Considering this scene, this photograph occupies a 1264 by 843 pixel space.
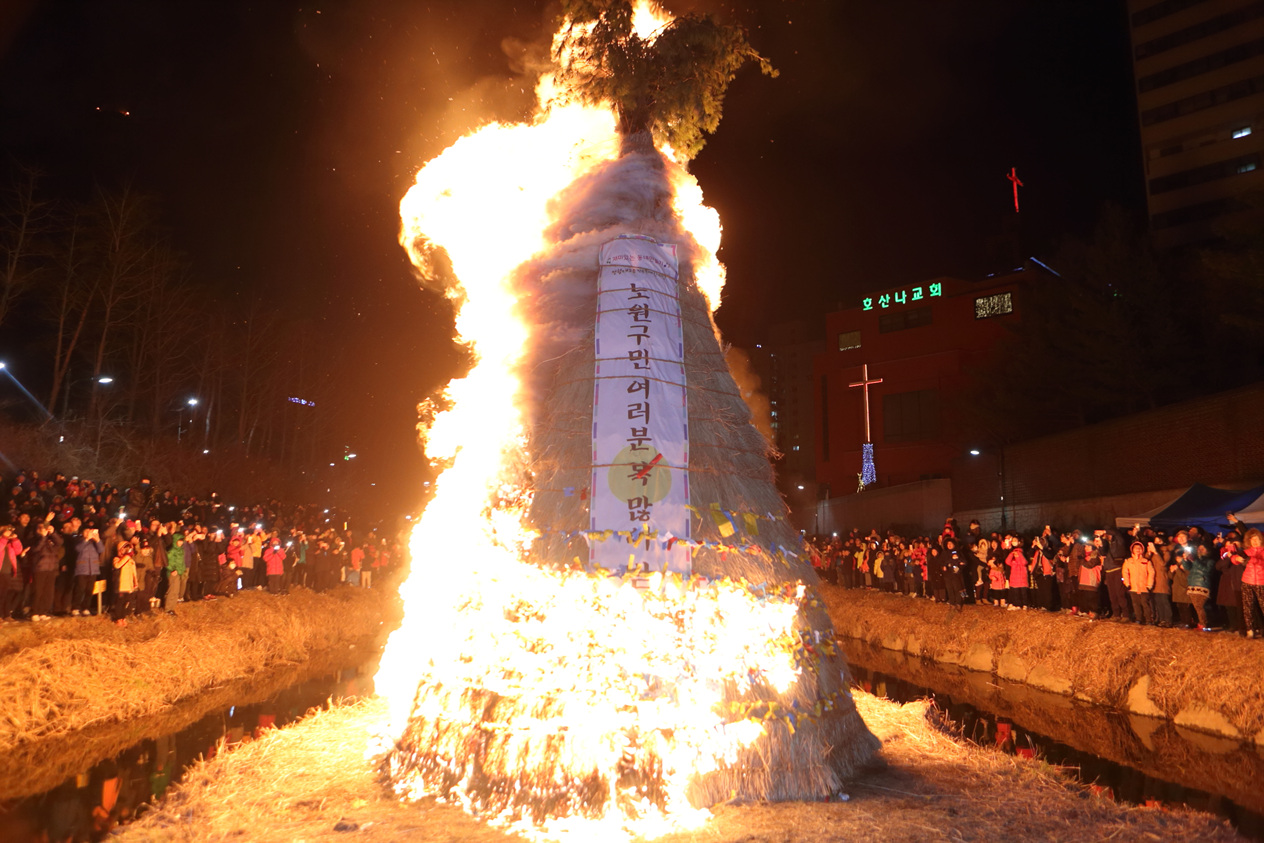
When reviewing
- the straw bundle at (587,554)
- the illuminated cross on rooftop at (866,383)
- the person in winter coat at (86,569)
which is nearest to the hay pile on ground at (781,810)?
the straw bundle at (587,554)

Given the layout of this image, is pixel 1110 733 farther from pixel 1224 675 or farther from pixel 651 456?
pixel 651 456

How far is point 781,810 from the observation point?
704cm

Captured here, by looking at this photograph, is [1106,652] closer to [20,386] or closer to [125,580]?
[125,580]

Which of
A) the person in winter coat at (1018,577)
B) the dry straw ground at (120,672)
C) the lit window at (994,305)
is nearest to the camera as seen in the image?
the dry straw ground at (120,672)

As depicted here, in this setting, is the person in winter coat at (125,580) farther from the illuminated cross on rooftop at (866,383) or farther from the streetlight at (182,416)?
the illuminated cross on rooftop at (866,383)

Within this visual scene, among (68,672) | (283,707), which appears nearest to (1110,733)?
(283,707)

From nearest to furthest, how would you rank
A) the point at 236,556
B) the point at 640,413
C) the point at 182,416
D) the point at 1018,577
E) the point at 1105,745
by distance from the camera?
1. the point at 640,413
2. the point at 1105,745
3. the point at 1018,577
4. the point at 236,556
5. the point at 182,416

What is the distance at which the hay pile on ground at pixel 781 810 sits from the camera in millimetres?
6672

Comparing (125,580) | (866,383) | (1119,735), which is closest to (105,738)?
(125,580)

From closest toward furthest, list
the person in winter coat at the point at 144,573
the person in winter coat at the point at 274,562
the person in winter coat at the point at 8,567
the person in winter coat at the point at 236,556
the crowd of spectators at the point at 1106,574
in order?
the person in winter coat at the point at 8,567 → the crowd of spectators at the point at 1106,574 → the person in winter coat at the point at 144,573 → the person in winter coat at the point at 236,556 → the person in winter coat at the point at 274,562

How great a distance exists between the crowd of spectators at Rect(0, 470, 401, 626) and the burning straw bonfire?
30.7ft

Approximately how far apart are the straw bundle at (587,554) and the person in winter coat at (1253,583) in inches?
353

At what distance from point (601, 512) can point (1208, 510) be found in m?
16.7

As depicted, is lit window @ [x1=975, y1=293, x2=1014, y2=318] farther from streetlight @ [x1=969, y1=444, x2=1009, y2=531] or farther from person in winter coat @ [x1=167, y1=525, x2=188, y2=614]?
person in winter coat @ [x1=167, y1=525, x2=188, y2=614]
